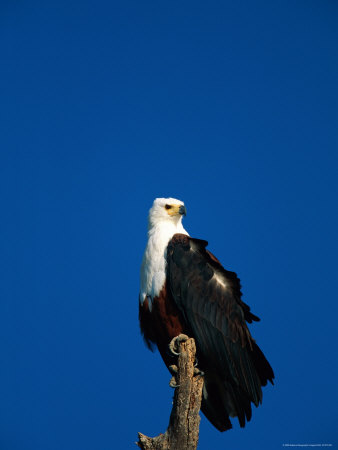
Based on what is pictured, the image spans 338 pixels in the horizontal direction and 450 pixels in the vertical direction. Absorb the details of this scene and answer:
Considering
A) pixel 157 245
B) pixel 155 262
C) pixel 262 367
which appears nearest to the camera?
pixel 262 367

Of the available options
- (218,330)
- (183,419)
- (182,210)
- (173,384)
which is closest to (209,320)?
(218,330)

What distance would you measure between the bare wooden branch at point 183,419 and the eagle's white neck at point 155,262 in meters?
1.08

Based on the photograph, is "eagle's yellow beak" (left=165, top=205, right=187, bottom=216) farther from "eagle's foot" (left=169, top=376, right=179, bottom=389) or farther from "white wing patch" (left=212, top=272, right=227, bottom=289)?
"eagle's foot" (left=169, top=376, right=179, bottom=389)

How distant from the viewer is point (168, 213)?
638 cm

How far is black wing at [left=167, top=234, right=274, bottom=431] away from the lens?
216 inches

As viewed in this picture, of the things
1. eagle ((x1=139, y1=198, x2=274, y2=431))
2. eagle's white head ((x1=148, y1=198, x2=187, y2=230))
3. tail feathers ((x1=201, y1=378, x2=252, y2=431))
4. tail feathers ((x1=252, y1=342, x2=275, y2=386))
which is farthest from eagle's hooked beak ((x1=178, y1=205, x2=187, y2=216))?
tail feathers ((x1=201, y1=378, x2=252, y2=431))

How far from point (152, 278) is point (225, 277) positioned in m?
0.85

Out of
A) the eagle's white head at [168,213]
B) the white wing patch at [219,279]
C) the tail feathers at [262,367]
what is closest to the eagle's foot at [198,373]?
the tail feathers at [262,367]

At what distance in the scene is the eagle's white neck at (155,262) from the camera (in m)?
5.66

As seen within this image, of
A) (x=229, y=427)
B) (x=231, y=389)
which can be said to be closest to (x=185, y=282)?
(x=231, y=389)

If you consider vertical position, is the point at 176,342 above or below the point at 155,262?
below

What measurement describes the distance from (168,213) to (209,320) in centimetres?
152

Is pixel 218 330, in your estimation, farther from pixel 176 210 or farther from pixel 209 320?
pixel 176 210

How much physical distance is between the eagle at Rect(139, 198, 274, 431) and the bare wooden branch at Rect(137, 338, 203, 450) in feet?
2.52
